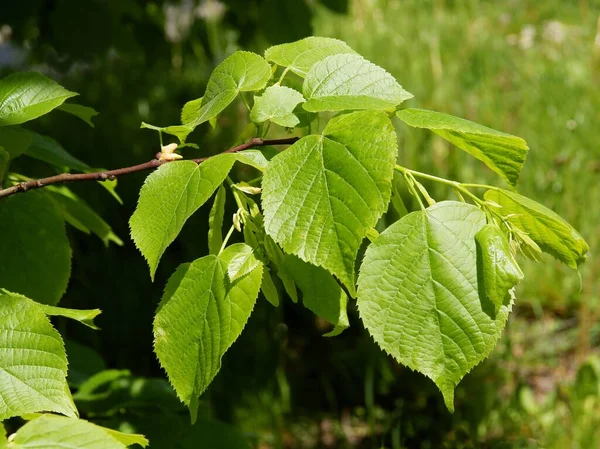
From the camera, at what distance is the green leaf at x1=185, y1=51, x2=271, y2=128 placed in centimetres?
83

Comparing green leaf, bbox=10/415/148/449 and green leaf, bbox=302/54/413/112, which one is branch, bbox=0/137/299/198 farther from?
green leaf, bbox=10/415/148/449

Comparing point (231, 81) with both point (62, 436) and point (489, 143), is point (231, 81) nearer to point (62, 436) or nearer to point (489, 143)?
point (489, 143)

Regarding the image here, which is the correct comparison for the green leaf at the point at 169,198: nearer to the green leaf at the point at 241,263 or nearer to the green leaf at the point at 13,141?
the green leaf at the point at 241,263

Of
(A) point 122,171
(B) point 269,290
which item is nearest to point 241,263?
(B) point 269,290

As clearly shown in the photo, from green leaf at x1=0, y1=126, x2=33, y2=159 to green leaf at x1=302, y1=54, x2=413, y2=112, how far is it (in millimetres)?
393

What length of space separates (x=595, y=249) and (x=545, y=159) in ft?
2.01

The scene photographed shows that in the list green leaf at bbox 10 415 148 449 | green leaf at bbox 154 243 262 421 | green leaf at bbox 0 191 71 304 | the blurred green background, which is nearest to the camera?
green leaf at bbox 10 415 148 449

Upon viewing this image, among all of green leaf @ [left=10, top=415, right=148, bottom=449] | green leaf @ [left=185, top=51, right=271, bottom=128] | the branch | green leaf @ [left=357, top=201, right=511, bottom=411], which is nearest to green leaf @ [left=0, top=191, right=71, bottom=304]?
the branch

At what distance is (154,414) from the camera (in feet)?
4.23

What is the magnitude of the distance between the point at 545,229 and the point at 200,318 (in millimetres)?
372

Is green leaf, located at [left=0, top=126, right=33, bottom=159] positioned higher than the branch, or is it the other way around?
the branch

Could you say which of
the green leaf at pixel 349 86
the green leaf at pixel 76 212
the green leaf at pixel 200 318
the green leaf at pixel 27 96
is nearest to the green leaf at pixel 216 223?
the green leaf at pixel 200 318

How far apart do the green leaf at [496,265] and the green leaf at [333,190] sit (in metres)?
0.10

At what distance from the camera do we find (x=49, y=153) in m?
1.16
